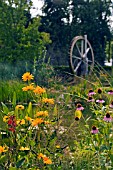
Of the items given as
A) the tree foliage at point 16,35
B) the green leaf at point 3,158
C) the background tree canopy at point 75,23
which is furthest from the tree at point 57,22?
the green leaf at point 3,158

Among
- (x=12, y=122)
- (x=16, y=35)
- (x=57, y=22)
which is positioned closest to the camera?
(x=12, y=122)

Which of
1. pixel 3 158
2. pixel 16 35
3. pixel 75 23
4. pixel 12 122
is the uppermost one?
pixel 75 23

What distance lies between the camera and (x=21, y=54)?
1508 cm

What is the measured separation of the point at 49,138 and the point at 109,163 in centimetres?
44

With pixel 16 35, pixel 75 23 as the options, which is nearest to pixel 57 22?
pixel 75 23

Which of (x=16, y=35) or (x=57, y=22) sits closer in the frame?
(x=16, y=35)

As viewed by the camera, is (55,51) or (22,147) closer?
(22,147)

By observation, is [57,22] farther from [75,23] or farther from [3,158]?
[3,158]

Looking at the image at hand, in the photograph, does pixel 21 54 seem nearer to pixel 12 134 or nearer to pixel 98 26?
pixel 98 26

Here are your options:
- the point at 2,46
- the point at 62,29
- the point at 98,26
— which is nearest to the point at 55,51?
the point at 62,29

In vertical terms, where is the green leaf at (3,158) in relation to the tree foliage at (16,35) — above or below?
below

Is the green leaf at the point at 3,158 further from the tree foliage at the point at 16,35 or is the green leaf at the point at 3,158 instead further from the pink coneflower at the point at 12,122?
the tree foliage at the point at 16,35

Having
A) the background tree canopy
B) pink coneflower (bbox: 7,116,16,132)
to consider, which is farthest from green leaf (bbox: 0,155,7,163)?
the background tree canopy

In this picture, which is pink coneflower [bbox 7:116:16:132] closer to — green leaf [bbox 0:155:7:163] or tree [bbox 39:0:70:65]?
green leaf [bbox 0:155:7:163]
